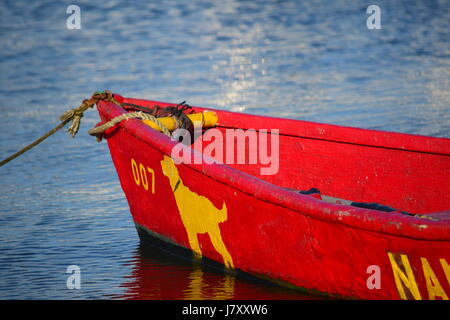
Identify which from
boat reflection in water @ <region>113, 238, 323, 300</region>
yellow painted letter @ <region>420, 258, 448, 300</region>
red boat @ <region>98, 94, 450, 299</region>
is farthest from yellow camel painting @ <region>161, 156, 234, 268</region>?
yellow painted letter @ <region>420, 258, 448, 300</region>

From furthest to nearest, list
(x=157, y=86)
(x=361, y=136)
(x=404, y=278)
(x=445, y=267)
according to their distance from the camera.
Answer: (x=157, y=86), (x=361, y=136), (x=404, y=278), (x=445, y=267)

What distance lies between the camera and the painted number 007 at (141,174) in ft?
17.3

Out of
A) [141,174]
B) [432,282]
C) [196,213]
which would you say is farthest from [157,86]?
[432,282]

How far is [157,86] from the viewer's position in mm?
11180

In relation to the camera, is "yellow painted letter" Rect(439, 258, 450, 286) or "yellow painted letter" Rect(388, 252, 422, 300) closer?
"yellow painted letter" Rect(439, 258, 450, 286)

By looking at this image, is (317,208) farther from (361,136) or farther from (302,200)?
(361,136)

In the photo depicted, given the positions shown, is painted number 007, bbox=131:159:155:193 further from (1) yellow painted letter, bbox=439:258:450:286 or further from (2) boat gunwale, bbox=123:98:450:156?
(1) yellow painted letter, bbox=439:258:450:286

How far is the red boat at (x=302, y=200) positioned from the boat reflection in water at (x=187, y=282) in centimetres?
9

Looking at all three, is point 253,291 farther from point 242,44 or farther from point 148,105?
point 242,44

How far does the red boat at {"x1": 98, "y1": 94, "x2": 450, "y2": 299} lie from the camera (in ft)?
12.8

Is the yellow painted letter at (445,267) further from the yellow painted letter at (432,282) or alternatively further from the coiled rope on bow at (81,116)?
the coiled rope on bow at (81,116)

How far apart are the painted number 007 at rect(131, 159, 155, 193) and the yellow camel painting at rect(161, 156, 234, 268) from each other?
0.21 m

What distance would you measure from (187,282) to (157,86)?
6.52 meters
